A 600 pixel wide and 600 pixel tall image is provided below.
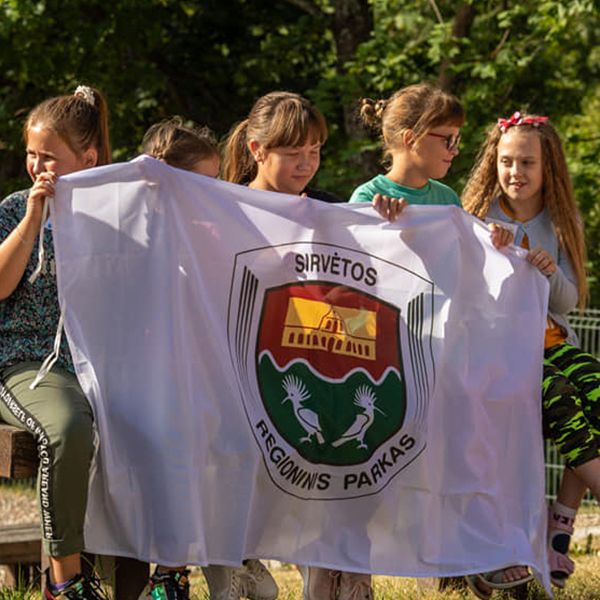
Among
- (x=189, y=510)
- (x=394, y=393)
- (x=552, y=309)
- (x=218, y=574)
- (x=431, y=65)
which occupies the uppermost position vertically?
(x=431, y=65)

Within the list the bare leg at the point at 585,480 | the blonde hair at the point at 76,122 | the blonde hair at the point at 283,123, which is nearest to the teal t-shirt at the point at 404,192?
the blonde hair at the point at 283,123

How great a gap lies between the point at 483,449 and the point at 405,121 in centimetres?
144

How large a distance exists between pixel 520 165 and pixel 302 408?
166cm

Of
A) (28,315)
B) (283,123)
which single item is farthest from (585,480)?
(28,315)

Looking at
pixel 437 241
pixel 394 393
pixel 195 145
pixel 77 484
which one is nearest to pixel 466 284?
pixel 437 241

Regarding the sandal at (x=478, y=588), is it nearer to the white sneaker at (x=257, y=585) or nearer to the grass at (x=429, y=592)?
the grass at (x=429, y=592)

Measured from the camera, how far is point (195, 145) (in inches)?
204

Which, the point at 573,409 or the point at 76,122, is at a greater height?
the point at 76,122

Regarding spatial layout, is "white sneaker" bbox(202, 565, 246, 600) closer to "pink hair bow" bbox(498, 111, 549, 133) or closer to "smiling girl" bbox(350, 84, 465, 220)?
"smiling girl" bbox(350, 84, 465, 220)

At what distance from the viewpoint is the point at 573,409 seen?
5.09 m

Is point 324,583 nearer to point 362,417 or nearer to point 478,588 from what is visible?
point 362,417

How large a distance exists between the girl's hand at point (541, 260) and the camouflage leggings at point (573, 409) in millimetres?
403

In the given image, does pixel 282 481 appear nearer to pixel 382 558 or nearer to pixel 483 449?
pixel 382 558

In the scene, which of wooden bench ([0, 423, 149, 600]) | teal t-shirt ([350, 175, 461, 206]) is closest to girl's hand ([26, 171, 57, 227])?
wooden bench ([0, 423, 149, 600])
